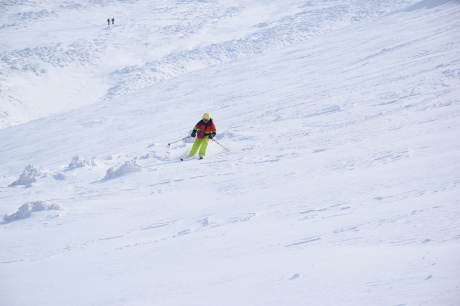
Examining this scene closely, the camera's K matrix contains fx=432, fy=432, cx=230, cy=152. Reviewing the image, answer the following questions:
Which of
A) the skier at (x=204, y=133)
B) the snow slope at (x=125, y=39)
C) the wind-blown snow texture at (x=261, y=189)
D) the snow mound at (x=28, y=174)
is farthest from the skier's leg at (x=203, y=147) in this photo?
the snow slope at (x=125, y=39)

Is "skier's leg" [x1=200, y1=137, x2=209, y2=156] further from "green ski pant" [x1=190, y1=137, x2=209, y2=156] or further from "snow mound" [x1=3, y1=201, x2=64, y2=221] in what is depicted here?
"snow mound" [x1=3, y1=201, x2=64, y2=221]

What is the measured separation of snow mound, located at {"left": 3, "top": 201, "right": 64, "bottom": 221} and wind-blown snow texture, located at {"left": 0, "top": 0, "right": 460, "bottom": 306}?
35mm

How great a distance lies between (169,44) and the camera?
3728 centimetres

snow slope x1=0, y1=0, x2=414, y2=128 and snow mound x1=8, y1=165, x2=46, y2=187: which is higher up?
snow slope x1=0, y1=0, x2=414, y2=128

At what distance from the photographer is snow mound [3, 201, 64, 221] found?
7.09m

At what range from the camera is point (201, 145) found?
1020cm

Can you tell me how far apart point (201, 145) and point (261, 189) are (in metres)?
3.93

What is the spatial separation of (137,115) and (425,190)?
1484 centimetres

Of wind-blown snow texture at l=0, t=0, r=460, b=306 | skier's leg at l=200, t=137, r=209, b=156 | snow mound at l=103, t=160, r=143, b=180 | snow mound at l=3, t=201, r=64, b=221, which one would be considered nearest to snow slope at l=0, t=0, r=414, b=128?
Answer: wind-blown snow texture at l=0, t=0, r=460, b=306

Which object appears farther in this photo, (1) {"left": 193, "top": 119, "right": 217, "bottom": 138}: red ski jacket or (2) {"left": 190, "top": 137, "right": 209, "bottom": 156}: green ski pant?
(1) {"left": 193, "top": 119, "right": 217, "bottom": 138}: red ski jacket

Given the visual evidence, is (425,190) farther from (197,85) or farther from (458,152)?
(197,85)

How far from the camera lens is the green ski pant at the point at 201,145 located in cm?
1017

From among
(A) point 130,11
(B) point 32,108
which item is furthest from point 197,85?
(A) point 130,11

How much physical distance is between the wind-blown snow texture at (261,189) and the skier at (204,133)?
0.48m
